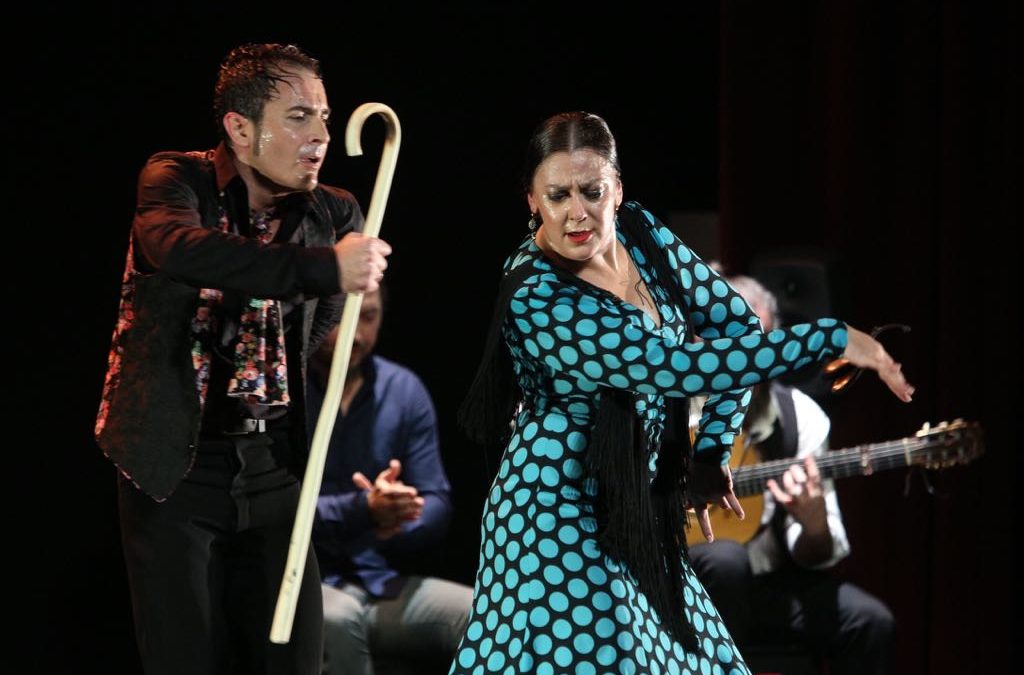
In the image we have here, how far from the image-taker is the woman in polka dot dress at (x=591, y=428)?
2326 mm

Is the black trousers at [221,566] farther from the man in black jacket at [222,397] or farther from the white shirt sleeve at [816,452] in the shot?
the white shirt sleeve at [816,452]

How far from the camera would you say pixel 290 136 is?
2529mm

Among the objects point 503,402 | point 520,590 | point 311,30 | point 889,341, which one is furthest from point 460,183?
point 520,590

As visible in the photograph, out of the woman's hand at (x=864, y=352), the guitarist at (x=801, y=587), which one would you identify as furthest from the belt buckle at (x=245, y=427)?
the guitarist at (x=801, y=587)

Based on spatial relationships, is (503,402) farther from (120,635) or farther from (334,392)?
(120,635)

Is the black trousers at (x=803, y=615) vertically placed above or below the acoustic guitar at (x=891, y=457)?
below

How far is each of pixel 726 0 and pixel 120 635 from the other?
2677 mm

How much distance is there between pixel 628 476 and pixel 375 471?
169cm

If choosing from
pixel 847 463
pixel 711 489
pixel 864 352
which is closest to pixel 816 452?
pixel 847 463

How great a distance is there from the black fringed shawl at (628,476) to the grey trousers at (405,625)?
131 cm

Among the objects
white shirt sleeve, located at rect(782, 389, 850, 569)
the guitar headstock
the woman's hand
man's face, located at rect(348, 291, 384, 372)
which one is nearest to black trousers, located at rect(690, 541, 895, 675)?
white shirt sleeve, located at rect(782, 389, 850, 569)

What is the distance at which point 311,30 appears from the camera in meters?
4.08

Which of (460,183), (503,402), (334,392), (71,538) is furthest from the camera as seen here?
(460,183)

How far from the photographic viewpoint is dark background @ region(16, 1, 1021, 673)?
4.21 m
